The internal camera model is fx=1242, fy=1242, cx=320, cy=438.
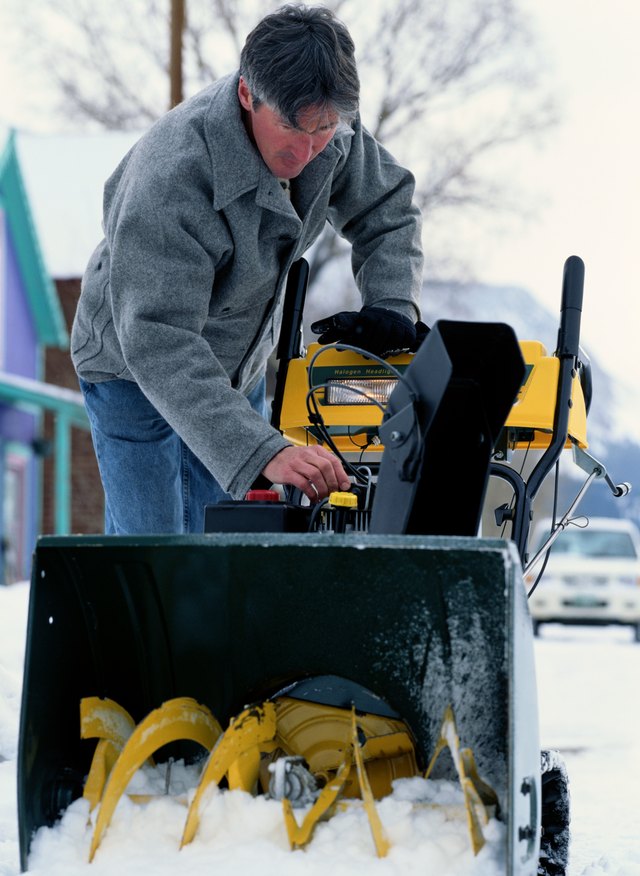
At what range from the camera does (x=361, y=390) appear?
9.86ft

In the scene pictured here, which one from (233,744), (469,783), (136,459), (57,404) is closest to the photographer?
(469,783)

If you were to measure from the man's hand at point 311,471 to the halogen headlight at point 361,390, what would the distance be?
0.47m

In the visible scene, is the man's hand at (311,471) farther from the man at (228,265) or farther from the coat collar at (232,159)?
the coat collar at (232,159)

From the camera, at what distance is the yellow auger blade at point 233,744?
2078 mm

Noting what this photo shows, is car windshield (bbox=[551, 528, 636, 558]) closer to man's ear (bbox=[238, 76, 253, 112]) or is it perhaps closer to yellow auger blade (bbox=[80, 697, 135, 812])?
man's ear (bbox=[238, 76, 253, 112])

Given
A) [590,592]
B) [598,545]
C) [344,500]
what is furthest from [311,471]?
[598,545]

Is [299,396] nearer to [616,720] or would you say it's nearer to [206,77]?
[616,720]

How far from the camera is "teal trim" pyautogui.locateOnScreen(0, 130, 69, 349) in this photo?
15.9 metres

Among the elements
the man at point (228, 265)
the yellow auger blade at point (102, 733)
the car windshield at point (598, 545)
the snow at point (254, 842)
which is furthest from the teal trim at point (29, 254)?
the yellow auger blade at point (102, 733)

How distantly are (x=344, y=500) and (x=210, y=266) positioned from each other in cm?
79

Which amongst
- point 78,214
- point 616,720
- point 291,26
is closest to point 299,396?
point 291,26

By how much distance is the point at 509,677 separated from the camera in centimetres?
185

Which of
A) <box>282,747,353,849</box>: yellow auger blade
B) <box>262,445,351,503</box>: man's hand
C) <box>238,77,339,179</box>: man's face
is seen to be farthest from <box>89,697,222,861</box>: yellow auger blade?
<box>238,77,339,179</box>: man's face

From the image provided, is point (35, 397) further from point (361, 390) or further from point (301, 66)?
point (301, 66)
